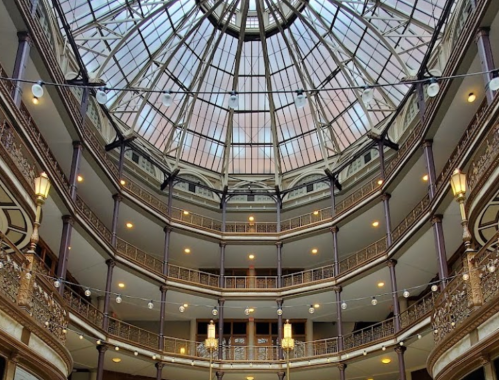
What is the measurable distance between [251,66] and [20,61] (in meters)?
19.9

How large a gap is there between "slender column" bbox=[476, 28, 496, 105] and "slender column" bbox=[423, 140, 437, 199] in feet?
22.2

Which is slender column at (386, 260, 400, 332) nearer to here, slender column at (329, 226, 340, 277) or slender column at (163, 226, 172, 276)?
slender column at (329, 226, 340, 277)

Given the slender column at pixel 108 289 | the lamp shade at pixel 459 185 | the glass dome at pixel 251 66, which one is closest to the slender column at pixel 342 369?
the slender column at pixel 108 289

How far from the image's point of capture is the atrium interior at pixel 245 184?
18.9 meters

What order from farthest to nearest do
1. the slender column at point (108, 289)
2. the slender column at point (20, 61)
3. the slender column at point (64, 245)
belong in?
the slender column at point (108, 289) → the slender column at point (64, 245) → the slender column at point (20, 61)

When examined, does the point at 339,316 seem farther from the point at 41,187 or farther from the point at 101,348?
the point at 41,187

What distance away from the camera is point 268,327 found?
3822cm

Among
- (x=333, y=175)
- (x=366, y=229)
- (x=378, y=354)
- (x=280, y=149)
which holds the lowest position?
(x=378, y=354)

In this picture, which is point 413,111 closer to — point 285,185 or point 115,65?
point 285,185

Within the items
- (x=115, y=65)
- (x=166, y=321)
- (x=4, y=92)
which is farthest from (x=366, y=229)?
(x=4, y=92)

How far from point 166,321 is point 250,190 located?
11.0 m

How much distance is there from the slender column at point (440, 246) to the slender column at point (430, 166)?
1.16 meters

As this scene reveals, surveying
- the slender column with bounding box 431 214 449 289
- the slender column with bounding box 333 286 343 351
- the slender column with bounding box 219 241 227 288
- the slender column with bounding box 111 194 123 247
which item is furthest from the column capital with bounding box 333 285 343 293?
the slender column with bounding box 111 194 123 247

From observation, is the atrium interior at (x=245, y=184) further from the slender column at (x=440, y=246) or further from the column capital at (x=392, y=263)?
the column capital at (x=392, y=263)
